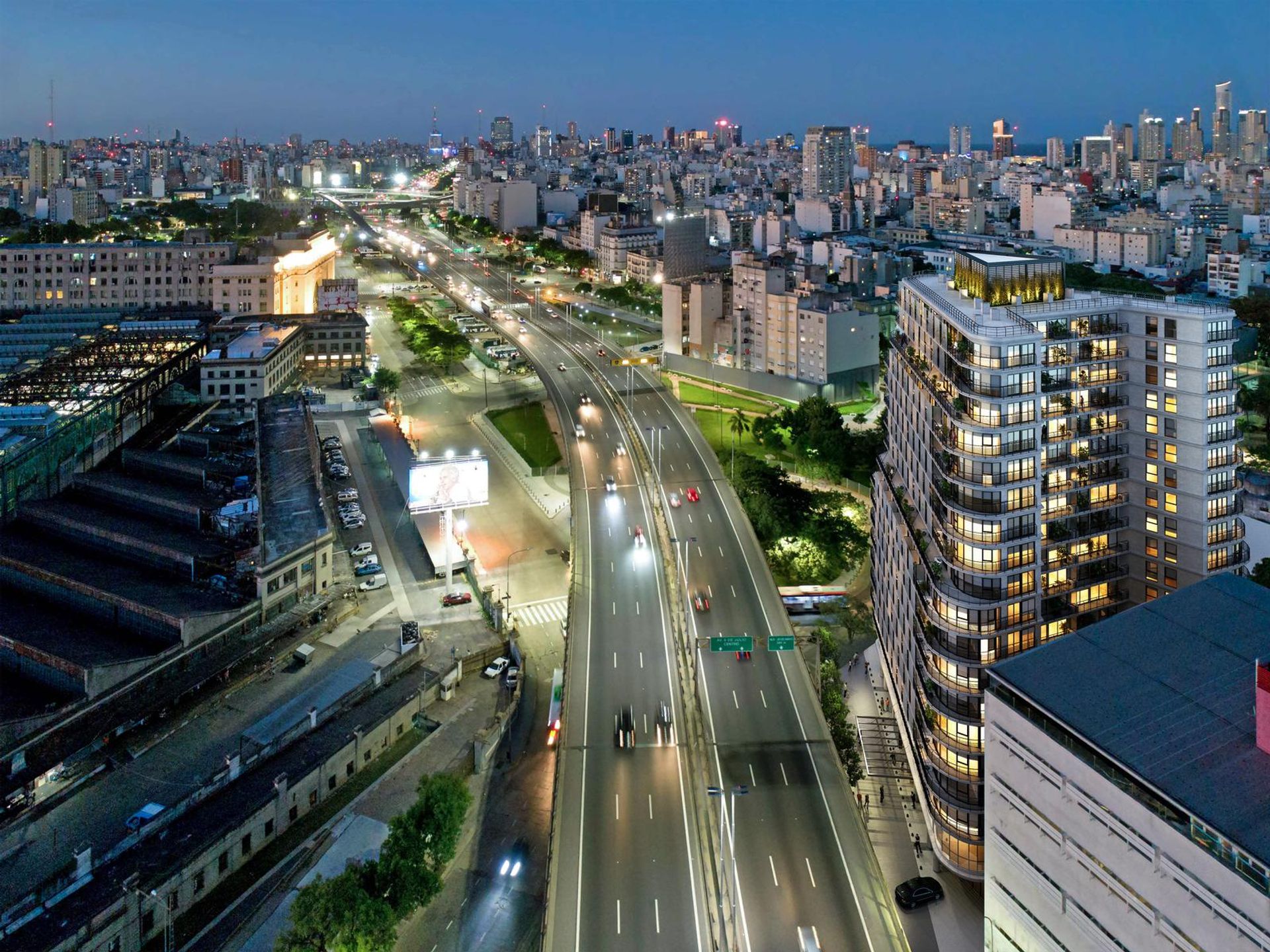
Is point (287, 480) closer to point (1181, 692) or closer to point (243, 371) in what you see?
point (243, 371)

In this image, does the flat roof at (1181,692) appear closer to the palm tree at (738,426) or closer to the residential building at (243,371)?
the palm tree at (738,426)

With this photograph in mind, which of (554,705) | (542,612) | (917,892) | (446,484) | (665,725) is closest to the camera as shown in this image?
(917,892)

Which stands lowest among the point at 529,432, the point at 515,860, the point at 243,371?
the point at 515,860

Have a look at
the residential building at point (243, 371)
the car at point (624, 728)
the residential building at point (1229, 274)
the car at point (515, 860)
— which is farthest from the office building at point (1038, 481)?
the residential building at point (1229, 274)

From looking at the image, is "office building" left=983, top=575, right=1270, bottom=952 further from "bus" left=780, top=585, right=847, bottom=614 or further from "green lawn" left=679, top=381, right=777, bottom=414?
"green lawn" left=679, top=381, right=777, bottom=414

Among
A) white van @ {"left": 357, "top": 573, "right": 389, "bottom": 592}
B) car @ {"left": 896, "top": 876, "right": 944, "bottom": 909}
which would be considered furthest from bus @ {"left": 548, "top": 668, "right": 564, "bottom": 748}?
car @ {"left": 896, "top": 876, "right": 944, "bottom": 909}

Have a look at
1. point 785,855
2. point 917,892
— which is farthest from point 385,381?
point 917,892

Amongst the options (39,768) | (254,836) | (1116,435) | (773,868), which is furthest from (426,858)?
(1116,435)
